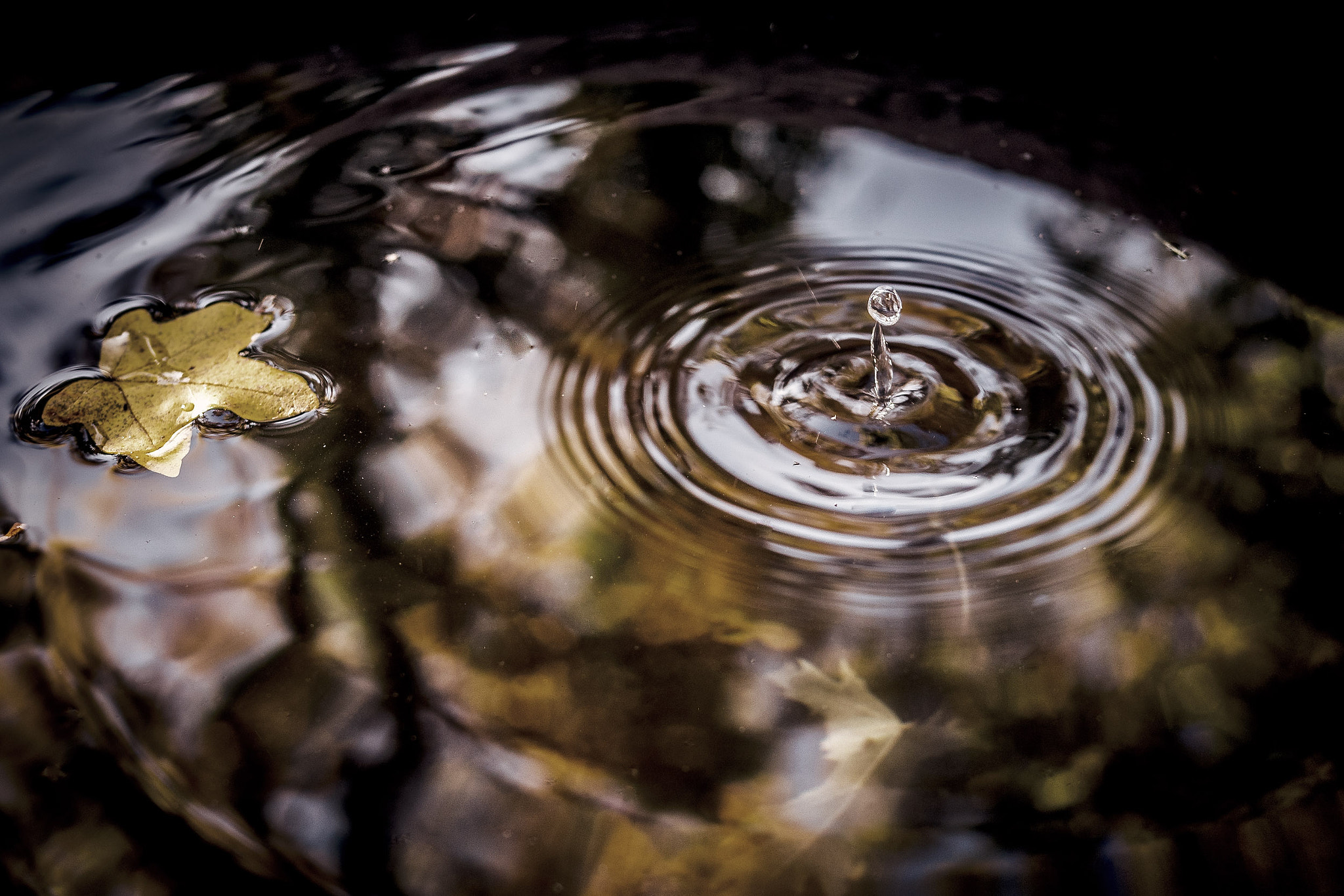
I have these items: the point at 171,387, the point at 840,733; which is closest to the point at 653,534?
the point at 840,733

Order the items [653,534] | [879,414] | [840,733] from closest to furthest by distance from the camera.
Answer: [840,733]
[653,534]
[879,414]

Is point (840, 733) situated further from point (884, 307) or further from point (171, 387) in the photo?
point (171, 387)

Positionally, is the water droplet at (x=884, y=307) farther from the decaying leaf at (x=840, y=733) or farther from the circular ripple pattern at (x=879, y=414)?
the decaying leaf at (x=840, y=733)

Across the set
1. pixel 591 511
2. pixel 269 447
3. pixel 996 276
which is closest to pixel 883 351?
pixel 996 276

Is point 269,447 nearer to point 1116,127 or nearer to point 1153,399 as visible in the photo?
point 1153,399

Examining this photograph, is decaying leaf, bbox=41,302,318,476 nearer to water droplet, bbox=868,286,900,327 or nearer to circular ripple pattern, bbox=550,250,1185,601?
circular ripple pattern, bbox=550,250,1185,601

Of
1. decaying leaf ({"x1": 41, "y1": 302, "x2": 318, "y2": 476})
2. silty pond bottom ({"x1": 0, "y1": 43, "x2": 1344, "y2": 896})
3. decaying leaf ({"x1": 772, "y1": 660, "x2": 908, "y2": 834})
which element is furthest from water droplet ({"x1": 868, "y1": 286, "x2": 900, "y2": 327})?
decaying leaf ({"x1": 41, "y1": 302, "x2": 318, "y2": 476})
